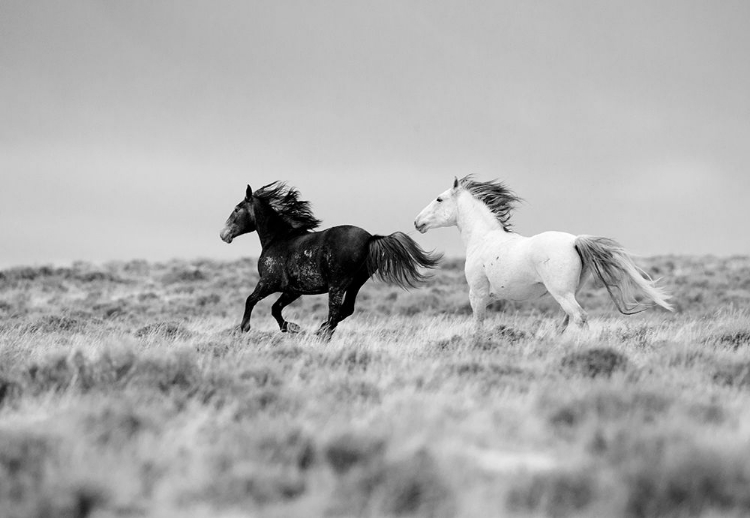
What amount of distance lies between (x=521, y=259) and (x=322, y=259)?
2797 millimetres

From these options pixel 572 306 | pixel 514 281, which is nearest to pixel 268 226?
pixel 514 281

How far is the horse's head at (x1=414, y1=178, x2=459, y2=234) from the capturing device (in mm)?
11289

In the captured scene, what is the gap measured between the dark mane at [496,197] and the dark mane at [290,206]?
2551 mm

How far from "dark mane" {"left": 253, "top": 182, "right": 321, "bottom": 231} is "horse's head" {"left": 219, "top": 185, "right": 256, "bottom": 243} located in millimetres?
198

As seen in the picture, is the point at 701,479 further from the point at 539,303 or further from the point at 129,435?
the point at 539,303

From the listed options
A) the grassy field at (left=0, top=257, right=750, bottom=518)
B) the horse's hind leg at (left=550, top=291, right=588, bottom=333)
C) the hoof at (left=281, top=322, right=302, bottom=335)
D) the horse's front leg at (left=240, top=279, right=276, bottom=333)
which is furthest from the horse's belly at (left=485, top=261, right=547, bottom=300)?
the horse's front leg at (left=240, top=279, right=276, bottom=333)

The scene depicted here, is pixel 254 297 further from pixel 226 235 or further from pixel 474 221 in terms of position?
pixel 474 221

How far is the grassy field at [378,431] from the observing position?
3.76 m

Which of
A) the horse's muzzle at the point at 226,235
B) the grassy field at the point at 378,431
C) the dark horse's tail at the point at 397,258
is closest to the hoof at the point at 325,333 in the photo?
the dark horse's tail at the point at 397,258

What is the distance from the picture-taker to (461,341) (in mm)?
9148

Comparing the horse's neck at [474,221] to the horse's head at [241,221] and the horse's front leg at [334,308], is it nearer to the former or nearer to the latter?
the horse's front leg at [334,308]

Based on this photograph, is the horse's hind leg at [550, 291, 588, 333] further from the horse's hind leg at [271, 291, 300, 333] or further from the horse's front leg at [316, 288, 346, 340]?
the horse's hind leg at [271, 291, 300, 333]

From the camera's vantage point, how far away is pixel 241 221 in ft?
38.8

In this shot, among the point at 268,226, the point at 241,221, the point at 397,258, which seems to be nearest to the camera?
the point at 397,258
